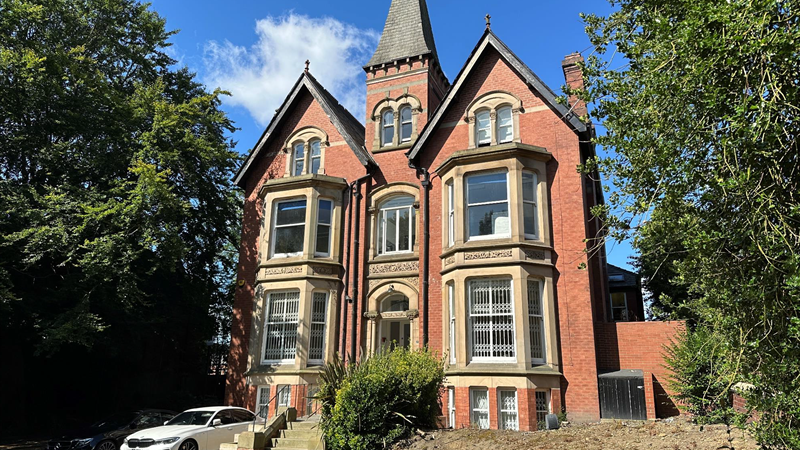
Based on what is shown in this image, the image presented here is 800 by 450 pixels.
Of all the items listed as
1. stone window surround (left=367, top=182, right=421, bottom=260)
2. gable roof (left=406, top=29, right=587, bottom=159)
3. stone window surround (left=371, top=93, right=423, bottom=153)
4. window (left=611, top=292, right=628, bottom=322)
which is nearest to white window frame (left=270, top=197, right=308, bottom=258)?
stone window surround (left=367, top=182, right=421, bottom=260)

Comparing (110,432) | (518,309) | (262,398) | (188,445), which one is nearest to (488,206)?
(518,309)

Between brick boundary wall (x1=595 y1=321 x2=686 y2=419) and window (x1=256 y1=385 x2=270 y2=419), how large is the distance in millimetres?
10515

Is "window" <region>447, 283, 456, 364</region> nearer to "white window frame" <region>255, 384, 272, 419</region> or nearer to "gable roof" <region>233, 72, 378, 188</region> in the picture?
"white window frame" <region>255, 384, 272, 419</region>

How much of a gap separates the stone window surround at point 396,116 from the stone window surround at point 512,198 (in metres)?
3.05

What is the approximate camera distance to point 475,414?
48.7ft

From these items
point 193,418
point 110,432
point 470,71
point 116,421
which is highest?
point 470,71

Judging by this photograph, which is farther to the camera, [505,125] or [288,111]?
[288,111]

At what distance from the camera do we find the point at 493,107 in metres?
17.6

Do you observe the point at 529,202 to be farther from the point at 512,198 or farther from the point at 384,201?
the point at 384,201

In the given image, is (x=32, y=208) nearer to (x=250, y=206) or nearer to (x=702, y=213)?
(x=250, y=206)

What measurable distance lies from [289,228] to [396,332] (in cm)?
531

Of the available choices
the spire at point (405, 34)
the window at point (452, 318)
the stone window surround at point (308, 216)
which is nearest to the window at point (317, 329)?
the stone window surround at point (308, 216)

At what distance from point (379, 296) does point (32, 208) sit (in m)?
12.4

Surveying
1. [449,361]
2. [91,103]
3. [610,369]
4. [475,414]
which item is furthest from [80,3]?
[610,369]
